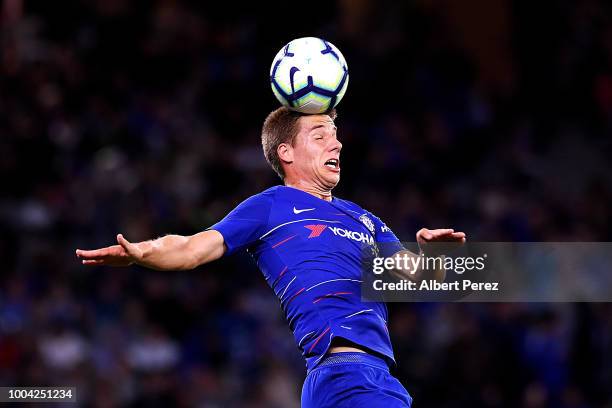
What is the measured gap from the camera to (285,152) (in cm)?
584

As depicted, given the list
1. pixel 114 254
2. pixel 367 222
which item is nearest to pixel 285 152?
pixel 367 222

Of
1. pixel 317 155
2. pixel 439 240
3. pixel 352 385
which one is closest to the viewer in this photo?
pixel 352 385

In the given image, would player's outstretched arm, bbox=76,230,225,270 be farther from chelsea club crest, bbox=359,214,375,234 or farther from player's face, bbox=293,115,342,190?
chelsea club crest, bbox=359,214,375,234

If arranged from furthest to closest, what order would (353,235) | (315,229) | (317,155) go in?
1. (317,155)
2. (353,235)
3. (315,229)

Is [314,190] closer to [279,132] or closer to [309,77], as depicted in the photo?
[279,132]

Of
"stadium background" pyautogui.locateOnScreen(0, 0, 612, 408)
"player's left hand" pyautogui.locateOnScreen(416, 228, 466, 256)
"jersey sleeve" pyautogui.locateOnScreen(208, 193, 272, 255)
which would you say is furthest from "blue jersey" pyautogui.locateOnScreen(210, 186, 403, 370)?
"stadium background" pyautogui.locateOnScreen(0, 0, 612, 408)

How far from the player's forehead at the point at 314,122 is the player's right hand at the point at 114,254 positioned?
4.84ft

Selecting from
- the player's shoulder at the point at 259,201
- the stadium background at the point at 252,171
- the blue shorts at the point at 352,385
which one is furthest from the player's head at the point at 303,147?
the stadium background at the point at 252,171

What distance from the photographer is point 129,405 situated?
1105 cm

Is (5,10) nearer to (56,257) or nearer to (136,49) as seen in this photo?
(136,49)

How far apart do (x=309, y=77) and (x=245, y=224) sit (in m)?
1.08

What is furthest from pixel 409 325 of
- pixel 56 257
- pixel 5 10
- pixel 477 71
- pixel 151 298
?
pixel 5 10

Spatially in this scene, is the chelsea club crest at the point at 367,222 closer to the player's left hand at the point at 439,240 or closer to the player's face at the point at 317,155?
the player's face at the point at 317,155

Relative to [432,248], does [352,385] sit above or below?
below
